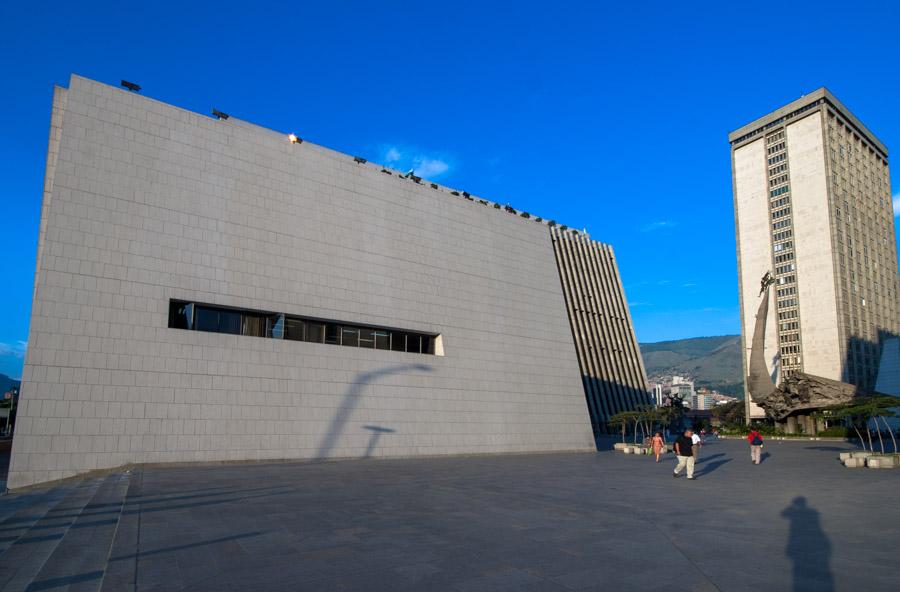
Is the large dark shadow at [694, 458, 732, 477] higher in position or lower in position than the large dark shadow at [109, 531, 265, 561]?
lower

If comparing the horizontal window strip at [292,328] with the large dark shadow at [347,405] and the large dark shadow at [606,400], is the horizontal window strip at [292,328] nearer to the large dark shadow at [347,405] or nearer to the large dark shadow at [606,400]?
the large dark shadow at [347,405]

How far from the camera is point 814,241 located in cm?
8831

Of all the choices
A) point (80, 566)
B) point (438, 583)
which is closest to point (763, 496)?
point (438, 583)

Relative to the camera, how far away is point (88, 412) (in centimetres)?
2122

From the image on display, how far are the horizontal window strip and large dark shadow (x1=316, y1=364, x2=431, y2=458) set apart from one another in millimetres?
1385

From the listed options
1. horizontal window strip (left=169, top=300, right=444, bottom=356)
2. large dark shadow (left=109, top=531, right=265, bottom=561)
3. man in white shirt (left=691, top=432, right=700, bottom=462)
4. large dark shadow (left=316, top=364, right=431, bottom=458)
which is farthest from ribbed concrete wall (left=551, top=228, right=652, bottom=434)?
large dark shadow (left=109, top=531, right=265, bottom=561)

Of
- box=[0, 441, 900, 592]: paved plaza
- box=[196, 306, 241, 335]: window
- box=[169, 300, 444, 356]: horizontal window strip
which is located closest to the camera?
box=[0, 441, 900, 592]: paved plaza

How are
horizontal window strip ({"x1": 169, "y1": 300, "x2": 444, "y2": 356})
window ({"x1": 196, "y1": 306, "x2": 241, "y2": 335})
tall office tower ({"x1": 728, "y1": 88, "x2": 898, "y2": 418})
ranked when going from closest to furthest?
horizontal window strip ({"x1": 169, "y1": 300, "x2": 444, "y2": 356}), window ({"x1": 196, "y1": 306, "x2": 241, "y2": 335}), tall office tower ({"x1": 728, "y1": 88, "x2": 898, "y2": 418})

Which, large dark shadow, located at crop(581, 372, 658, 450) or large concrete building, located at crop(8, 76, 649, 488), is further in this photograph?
large dark shadow, located at crop(581, 372, 658, 450)

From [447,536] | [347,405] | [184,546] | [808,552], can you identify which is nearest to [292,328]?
[347,405]

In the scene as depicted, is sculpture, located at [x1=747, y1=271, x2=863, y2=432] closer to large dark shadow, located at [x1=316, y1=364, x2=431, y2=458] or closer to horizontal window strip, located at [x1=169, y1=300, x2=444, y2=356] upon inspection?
horizontal window strip, located at [x1=169, y1=300, x2=444, y2=356]

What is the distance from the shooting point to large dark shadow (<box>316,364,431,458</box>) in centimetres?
2680

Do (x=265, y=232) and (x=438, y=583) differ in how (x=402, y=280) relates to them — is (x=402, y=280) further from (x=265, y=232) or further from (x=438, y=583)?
(x=438, y=583)

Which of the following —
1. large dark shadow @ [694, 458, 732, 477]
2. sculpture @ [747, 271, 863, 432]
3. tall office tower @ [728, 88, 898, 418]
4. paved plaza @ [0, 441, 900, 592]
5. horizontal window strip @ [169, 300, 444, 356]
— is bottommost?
large dark shadow @ [694, 458, 732, 477]
